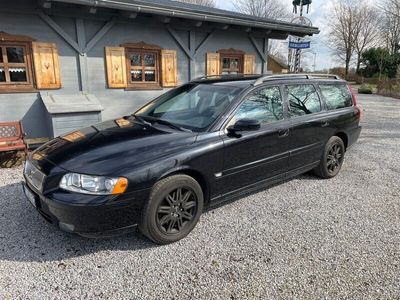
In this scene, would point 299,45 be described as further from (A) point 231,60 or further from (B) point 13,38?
(B) point 13,38

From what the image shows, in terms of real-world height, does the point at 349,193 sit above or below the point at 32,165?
below

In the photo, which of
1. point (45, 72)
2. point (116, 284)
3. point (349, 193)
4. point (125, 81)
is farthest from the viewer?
point (125, 81)

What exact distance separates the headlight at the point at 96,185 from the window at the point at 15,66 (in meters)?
5.06

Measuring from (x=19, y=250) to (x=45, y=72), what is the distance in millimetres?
Result: 4903

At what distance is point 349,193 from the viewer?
4.32 meters

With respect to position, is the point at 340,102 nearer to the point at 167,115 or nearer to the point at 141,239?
the point at 167,115

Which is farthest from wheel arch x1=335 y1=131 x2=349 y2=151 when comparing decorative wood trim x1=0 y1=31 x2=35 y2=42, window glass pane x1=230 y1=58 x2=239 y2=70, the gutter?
decorative wood trim x1=0 y1=31 x2=35 y2=42

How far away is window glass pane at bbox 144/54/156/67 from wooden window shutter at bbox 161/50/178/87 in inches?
10.0

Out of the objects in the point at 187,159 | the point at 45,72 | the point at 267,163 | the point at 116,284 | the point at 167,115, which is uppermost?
the point at 45,72

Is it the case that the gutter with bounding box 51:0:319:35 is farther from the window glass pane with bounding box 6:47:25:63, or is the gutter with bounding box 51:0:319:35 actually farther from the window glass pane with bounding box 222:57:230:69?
the window glass pane with bounding box 6:47:25:63

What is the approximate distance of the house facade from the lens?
6324 mm

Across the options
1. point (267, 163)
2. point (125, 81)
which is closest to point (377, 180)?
point (267, 163)

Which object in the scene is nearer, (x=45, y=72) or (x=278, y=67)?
(x=45, y=72)

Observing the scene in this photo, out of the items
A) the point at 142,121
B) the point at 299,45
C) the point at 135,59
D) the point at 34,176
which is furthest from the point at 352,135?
the point at 299,45
